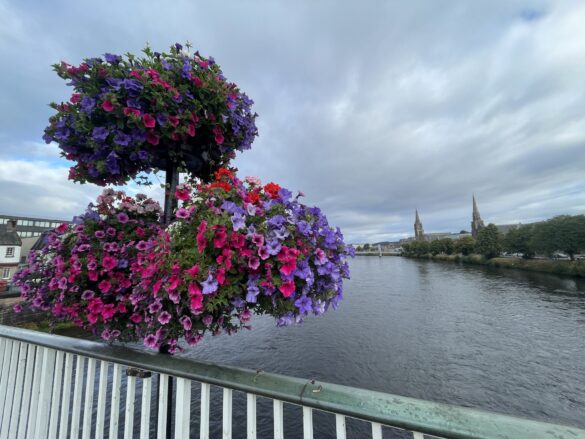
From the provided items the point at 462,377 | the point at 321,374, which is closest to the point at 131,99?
the point at 321,374

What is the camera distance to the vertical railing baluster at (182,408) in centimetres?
164

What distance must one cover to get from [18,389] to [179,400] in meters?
1.78

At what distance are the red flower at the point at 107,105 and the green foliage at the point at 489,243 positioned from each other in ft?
227

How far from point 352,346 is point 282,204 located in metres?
15.1

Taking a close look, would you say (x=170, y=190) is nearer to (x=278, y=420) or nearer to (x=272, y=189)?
(x=272, y=189)

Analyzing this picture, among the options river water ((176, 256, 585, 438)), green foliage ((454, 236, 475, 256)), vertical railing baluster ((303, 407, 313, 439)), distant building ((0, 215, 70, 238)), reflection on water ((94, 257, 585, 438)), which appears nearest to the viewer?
vertical railing baluster ((303, 407, 313, 439))

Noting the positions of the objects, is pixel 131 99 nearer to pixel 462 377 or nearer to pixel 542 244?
pixel 462 377

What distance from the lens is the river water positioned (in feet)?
33.4

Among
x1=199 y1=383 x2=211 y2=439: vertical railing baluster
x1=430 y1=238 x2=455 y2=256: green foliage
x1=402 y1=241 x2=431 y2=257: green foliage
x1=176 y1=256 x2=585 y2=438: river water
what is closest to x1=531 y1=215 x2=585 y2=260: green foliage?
x1=176 y1=256 x2=585 y2=438: river water

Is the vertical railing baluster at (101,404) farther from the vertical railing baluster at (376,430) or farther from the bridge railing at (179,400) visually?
the vertical railing baluster at (376,430)

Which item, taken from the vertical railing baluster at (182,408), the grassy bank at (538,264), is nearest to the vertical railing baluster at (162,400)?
the vertical railing baluster at (182,408)

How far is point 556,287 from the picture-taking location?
31.0 meters

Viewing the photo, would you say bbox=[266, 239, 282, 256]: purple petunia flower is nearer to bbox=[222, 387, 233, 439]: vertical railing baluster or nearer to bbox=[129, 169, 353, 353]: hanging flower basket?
bbox=[129, 169, 353, 353]: hanging flower basket

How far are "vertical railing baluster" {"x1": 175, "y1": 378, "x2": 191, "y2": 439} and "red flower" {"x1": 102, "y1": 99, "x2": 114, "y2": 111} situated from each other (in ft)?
5.75
